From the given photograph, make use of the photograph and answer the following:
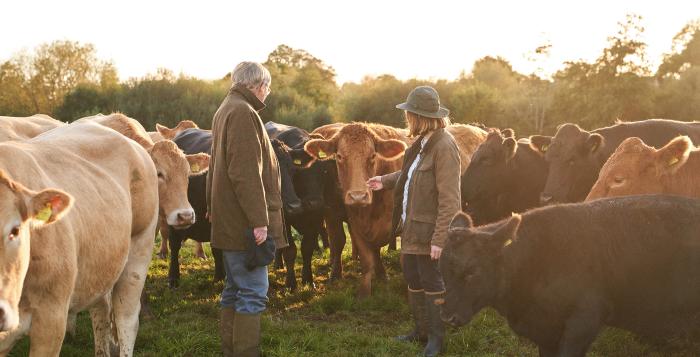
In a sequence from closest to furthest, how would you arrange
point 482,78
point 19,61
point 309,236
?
point 309,236 < point 19,61 < point 482,78

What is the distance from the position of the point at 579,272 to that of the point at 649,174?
2247 mm

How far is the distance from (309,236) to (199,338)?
298cm

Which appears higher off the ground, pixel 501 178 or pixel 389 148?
pixel 389 148

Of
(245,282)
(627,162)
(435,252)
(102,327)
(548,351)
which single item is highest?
(627,162)

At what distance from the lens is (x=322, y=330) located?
667 cm

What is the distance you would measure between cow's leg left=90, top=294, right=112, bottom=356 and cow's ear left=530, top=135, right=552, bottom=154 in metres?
5.21

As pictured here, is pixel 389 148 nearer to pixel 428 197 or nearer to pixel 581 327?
pixel 428 197

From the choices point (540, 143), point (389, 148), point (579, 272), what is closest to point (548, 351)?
point (579, 272)

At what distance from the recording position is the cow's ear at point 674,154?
5902 millimetres

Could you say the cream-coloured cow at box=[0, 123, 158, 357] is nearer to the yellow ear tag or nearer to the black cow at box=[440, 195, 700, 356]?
the yellow ear tag

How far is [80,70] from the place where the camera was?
42.8m

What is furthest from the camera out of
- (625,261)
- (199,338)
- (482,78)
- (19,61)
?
(482,78)

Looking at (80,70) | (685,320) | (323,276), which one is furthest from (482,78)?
(685,320)

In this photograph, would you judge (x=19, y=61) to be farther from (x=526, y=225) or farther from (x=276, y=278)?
(x=526, y=225)
